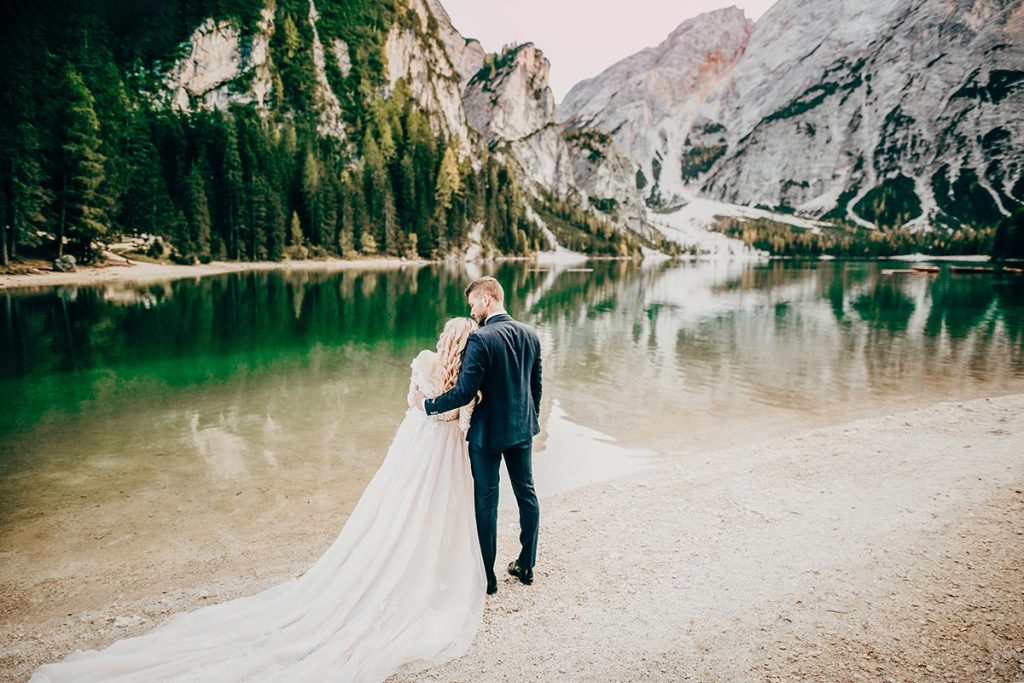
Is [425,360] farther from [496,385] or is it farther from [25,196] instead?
[25,196]

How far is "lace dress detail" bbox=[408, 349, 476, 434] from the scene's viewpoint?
18.2ft

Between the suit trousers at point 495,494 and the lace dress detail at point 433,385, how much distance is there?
29cm

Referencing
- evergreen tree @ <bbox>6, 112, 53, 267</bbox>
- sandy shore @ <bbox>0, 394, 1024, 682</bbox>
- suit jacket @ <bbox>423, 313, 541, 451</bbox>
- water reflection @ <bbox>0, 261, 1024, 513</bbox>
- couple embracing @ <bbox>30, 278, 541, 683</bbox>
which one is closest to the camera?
sandy shore @ <bbox>0, 394, 1024, 682</bbox>

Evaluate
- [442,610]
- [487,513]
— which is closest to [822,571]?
[487,513]

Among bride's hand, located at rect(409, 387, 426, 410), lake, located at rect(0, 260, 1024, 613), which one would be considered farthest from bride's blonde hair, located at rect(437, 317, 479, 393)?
lake, located at rect(0, 260, 1024, 613)

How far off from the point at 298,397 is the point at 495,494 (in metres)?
13.8

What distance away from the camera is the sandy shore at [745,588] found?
448 cm

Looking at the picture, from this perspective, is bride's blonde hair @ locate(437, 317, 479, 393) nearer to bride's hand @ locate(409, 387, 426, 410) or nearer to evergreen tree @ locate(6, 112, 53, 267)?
bride's hand @ locate(409, 387, 426, 410)

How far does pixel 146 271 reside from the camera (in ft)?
209

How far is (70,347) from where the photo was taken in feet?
81.0

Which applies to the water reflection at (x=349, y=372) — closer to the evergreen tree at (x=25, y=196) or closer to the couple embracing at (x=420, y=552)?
the couple embracing at (x=420, y=552)

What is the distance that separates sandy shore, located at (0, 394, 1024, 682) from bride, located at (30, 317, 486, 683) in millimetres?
405

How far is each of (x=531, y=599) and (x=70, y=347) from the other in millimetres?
27660

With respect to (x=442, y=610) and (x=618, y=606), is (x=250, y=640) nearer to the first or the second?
(x=442, y=610)
